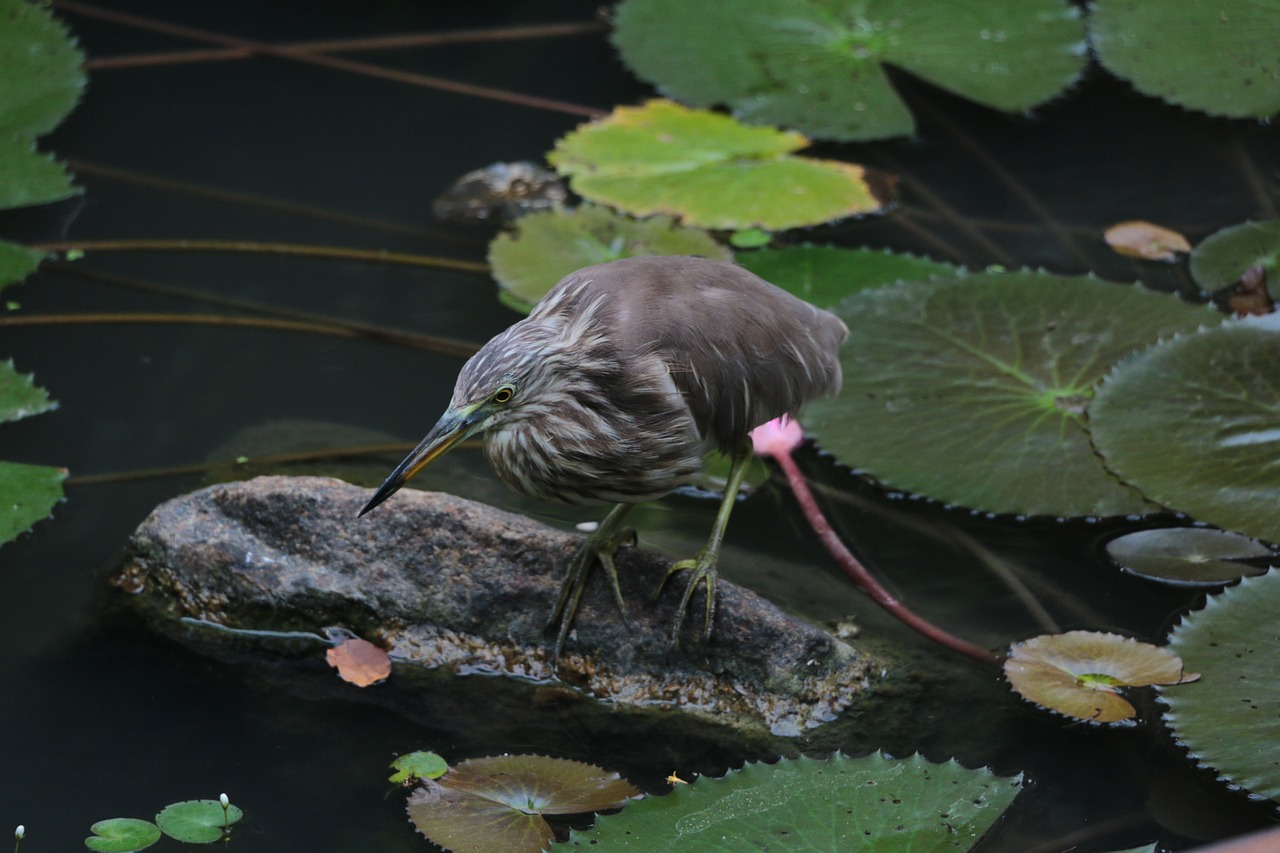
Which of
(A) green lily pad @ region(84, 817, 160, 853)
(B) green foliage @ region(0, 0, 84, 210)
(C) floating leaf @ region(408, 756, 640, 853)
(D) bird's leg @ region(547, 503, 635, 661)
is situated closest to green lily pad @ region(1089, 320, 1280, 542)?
(D) bird's leg @ region(547, 503, 635, 661)

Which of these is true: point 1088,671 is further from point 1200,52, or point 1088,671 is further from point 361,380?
point 1200,52

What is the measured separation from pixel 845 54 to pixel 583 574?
2665 millimetres

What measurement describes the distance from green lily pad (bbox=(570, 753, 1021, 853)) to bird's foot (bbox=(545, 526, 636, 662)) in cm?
55

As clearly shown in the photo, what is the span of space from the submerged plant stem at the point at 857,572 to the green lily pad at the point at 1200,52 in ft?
7.02

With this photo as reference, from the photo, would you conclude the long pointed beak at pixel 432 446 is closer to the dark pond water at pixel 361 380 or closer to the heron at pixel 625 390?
the heron at pixel 625 390

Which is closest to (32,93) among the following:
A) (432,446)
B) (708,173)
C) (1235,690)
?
(708,173)

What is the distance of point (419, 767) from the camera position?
2535 mm

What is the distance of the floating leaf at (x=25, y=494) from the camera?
9.82ft

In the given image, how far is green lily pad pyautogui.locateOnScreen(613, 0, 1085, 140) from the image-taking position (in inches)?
177

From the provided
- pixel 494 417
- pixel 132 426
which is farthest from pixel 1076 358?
pixel 132 426

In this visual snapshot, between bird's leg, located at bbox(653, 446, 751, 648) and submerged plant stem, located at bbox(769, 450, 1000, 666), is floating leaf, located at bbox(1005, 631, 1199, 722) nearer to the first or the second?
submerged plant stem, located at bbox(769, 450, 1000, 666)

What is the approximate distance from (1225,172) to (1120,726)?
2.54m

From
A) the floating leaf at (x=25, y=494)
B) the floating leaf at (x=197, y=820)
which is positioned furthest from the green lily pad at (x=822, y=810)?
the floating leaf at (x=25, y=494)

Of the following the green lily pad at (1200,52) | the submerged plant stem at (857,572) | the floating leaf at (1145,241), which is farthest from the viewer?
the green lily pad at (1200,52)
